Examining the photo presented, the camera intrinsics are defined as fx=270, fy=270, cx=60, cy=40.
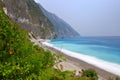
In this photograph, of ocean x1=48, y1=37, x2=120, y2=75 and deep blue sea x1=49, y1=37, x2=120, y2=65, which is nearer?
ocean x1=48, y1=37, x2=120, y2=75

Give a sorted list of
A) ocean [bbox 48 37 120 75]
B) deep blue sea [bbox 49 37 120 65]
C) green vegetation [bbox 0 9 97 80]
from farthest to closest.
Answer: deep blue sea [bbox 49 37 120 65] < ocean [bbox 48 37 120 75] < green vegetation [bbox 0 9 97 80]

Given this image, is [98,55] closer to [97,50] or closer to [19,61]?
[97,50]

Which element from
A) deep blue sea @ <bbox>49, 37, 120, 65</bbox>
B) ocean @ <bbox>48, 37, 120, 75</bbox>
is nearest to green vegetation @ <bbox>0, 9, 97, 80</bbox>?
ocean @ <bbox>48, 37, 120, 75</bbox>

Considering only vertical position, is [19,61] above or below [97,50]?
above

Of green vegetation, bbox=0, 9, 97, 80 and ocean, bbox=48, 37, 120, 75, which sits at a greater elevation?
green vegetation, bbox=0, 9, 97, 80

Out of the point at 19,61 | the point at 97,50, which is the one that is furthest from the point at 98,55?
the point at 19,61

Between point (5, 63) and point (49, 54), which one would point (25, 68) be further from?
point (49, 54)

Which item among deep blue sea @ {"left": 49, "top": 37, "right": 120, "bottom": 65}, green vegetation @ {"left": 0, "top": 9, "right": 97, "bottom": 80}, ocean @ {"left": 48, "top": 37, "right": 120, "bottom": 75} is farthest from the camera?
deep blue sea @ {"left": 49, "top": 37, "right": 120, "bottom": 65}

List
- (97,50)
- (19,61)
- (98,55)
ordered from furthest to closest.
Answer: (97,50) < (98,55) < (19,61)

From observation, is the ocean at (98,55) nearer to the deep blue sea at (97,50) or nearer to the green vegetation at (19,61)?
the deep blue sea at (97,50)

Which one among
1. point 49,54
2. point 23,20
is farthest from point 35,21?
point 49,54

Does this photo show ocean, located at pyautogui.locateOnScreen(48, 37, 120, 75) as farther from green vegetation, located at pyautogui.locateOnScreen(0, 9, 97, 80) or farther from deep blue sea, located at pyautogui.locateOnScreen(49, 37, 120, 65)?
green vegetation, located at pyautogui.locateOnScreen(0, 9, 97, 80)

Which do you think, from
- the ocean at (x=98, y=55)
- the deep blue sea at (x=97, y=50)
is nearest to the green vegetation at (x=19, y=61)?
the ocean at (x=98, y=55)
